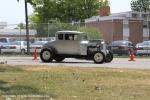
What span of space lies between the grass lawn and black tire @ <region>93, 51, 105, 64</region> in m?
8.74

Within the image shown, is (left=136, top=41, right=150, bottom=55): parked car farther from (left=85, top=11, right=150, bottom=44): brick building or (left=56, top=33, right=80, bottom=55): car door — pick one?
(left=85, top=11, right=150, bottom=44): brick building

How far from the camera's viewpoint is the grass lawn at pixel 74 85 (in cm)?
1170

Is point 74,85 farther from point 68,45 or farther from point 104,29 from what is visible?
point 104,29

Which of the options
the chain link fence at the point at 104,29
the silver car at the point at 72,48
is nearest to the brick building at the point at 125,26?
the chain link fence at the point at 104,29

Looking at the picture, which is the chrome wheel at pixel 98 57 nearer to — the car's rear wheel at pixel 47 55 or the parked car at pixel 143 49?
the car's rear wheel at pixel 47 55

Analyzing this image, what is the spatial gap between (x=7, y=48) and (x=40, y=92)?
Result: 3288 centimetres

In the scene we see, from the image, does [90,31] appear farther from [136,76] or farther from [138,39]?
[136,76]

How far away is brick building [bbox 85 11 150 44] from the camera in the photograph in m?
58.0

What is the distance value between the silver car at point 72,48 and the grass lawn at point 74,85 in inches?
362

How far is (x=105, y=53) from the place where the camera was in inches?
1064

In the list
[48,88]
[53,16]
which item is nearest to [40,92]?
[48,88]

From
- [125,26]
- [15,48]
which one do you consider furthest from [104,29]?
[15,48]

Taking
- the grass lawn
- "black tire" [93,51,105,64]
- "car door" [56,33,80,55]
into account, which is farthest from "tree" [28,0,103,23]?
the grass lawn

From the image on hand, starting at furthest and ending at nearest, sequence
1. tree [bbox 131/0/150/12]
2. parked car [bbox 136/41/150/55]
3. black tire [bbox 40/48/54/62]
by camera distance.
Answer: tree [bbox 131/0/150/12] < parked car [bbox 136/41/150/55] < black tire [bbox 40/48/54/62]
